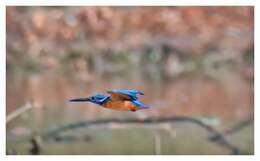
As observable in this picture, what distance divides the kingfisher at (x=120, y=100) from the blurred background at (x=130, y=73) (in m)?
0.06

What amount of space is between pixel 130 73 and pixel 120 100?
0.19 metres

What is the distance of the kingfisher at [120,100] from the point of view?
2365 mm

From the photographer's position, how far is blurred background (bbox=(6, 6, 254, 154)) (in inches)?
97.1

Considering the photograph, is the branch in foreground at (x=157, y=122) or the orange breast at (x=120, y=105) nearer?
the orange breast at (x=120, y=105)

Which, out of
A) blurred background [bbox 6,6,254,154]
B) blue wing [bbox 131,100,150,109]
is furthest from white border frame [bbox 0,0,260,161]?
blue wing [bbox 131,100,150,109]

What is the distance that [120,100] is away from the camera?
2.37m

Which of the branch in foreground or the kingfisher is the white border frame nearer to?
the branch in foreground

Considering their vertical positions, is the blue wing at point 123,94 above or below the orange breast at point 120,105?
above

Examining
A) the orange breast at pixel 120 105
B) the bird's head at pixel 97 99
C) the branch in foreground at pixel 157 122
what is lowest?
the branch in foreground at pixel 157 122
